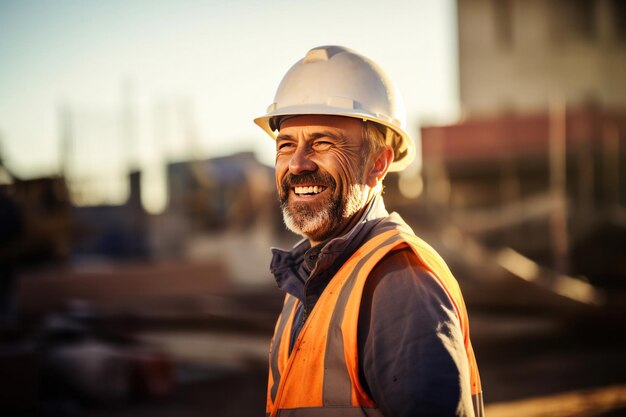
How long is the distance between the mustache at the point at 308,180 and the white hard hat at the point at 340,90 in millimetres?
221

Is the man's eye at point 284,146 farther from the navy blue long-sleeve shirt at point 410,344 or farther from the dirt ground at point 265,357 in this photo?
the dirt ground at point 265,357

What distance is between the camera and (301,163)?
2.11 meters

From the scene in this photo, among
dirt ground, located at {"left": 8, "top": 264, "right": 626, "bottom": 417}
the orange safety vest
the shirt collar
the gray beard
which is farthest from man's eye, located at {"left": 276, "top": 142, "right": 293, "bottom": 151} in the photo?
dirt ground, located at {"left": 8, "top": 264, "right": 626, "bottom": 417}

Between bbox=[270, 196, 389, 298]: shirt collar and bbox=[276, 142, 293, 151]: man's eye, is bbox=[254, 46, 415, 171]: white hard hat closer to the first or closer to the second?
bbox=[276, 142, 293, 151]: man's eye

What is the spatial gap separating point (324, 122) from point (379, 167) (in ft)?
0.86

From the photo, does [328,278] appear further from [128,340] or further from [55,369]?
[128,340]

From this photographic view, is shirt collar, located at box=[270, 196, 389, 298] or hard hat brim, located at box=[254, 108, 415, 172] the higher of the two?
hard hat brim, located at box=[254, 108, 415, 172]

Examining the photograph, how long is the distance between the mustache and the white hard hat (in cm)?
22

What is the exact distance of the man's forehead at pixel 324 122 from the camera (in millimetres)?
2170

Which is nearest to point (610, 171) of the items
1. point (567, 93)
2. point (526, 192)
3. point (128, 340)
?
point (526, 192)

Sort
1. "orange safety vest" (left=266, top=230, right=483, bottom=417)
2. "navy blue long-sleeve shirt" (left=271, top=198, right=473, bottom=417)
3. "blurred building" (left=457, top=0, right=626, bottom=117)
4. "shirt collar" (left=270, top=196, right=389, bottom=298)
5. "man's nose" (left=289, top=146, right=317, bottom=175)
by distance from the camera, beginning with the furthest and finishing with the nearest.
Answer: "blurred building" (left=457, top=0, right=626, bottom=117)
"man's nose" (left=289, top=146, right=317, bottom=175)
"shirt collar" (left=270, top=196, right=389, bottom=298)
"orange safety vest" (left=266, top=230, right=483, bottom=417)
"navy blue long-sleeve shirt" (left=271, top=198, right=473, bottom=417)

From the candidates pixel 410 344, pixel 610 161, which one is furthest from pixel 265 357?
pixel 610 161

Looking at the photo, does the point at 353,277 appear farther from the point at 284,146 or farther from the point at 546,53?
the point at 546,53

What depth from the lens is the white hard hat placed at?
2.19 meters
